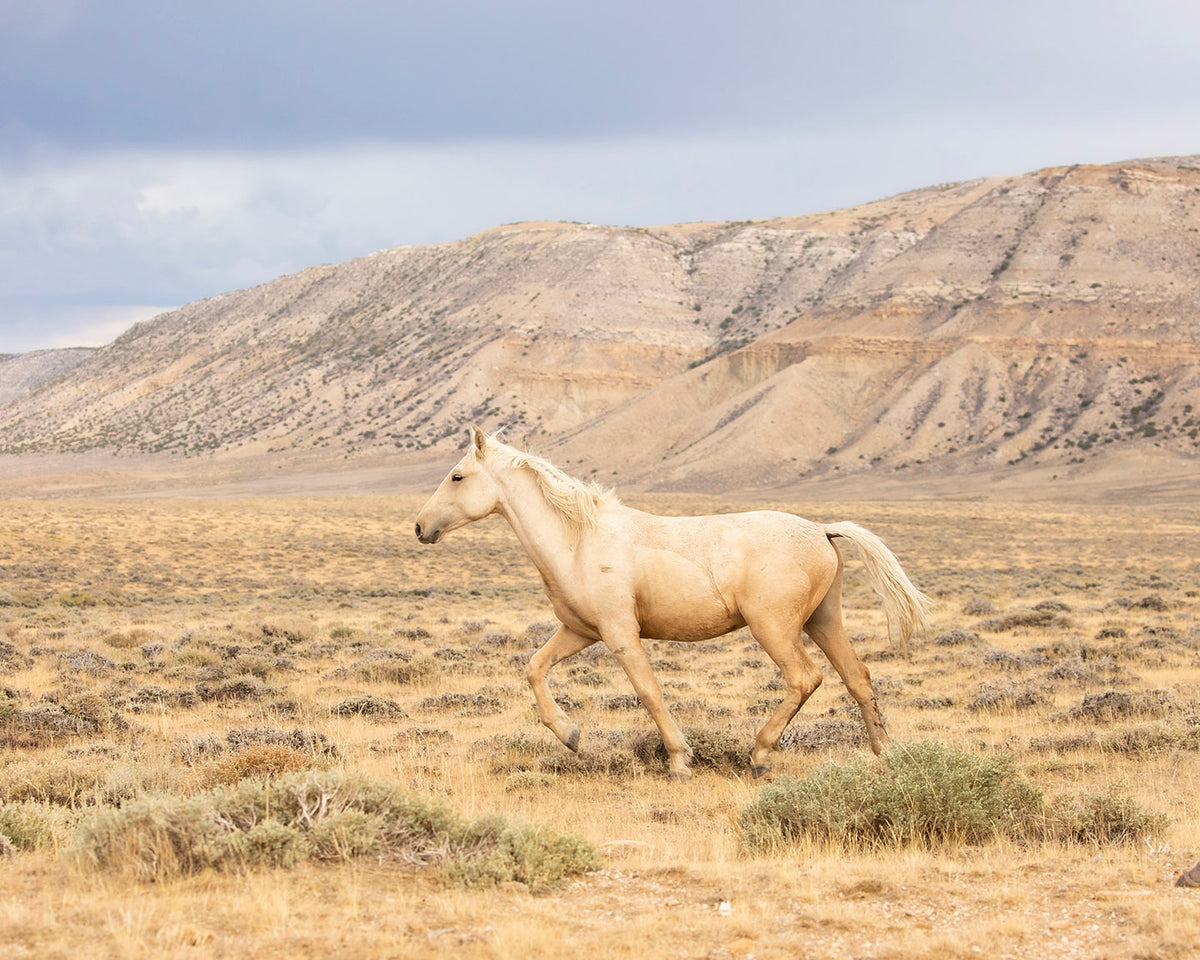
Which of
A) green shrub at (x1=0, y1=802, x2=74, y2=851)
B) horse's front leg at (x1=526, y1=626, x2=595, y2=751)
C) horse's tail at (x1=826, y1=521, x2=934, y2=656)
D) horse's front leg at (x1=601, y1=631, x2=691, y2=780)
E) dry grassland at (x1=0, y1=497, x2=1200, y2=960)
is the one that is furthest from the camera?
horse's tail at (x1=826, y1=521, x2=934, y2=656)

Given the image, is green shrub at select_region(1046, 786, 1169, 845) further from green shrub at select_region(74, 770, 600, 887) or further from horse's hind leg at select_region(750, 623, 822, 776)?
green shrub at select_region(74, 770, 600, 887)

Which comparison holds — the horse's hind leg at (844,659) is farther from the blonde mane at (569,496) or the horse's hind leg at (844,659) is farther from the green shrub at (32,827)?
the green shrub at (32,827)

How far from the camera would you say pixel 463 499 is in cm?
887

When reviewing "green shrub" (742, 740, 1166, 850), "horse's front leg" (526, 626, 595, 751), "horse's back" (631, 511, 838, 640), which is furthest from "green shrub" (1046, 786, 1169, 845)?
"horse's front leg" (526, 626, 595, 751)

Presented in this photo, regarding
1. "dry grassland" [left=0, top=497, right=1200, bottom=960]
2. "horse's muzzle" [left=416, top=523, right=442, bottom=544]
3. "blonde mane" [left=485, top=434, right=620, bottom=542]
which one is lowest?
"dry grassland" [left=0, top=497, right=1200, bottom=960]

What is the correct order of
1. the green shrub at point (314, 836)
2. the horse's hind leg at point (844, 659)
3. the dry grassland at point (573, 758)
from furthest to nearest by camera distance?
1. the horse's hind leg at point (844, 659)
2. the green shrub at point (314, 836)
3. the dry grassland at point (573, 758)

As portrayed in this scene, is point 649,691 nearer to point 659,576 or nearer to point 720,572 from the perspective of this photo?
point 659,576

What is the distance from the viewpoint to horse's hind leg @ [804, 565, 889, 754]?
8.68 m

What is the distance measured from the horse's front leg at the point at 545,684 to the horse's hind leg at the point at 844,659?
1902 mm

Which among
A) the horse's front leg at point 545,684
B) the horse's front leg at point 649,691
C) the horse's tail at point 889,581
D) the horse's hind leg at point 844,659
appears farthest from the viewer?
the horse's tail at point 889,581

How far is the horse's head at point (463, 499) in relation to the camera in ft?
28.8

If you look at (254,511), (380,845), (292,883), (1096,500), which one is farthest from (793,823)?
(1096,500)

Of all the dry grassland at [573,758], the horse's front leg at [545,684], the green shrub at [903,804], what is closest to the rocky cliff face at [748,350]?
the dry grassland at [573,758]

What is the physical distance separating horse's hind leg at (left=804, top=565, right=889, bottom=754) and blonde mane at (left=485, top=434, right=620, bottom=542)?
6.20ft
